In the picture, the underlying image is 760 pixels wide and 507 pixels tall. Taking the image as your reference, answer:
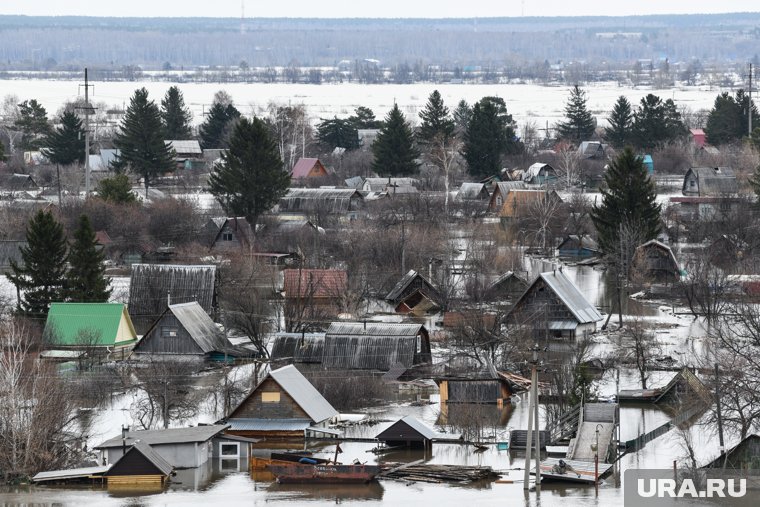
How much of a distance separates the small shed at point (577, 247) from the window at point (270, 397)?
20556 mm

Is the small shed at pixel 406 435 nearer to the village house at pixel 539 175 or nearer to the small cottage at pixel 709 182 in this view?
the small cottage at pixel 709 182

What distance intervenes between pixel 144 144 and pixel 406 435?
124ft

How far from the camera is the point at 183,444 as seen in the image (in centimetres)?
2264

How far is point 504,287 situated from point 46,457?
652 inches

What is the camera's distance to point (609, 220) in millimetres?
41812

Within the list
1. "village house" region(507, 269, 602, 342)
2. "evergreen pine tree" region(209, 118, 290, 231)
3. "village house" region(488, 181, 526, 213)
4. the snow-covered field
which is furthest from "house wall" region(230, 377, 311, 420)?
the snow-covered field

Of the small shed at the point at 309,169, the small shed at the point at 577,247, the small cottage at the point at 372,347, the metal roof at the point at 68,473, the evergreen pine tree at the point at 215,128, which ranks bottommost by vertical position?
the metal roof at the point at 68,473

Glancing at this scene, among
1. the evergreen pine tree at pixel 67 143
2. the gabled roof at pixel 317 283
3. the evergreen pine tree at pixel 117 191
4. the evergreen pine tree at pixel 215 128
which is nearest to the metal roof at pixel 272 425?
the gabled roof at pixel 317 283

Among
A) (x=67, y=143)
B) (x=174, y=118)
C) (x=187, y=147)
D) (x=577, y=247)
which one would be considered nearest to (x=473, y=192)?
(x=577, y=247)

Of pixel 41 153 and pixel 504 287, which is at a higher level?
pixel 41 153

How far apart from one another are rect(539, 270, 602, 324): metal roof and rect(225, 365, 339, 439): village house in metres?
8.31

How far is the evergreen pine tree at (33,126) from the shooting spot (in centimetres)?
7325

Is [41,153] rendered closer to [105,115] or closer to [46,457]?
[105,115]

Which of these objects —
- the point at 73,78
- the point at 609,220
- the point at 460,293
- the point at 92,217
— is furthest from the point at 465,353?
the point at 73,78
